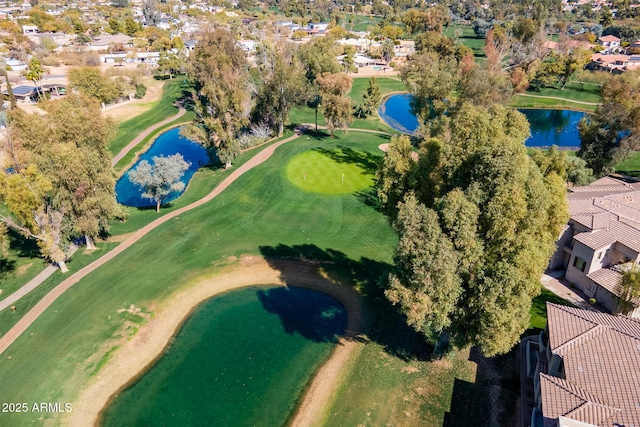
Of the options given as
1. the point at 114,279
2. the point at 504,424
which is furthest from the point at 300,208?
the point at 504,424

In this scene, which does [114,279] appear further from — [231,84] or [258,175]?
[231,84]

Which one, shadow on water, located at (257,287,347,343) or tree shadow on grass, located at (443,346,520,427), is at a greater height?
tree shadow on grass, located at (443,346,520,427)

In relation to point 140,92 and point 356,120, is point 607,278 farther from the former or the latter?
point 140,92

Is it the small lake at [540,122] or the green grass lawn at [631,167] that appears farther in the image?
the small lake at [540,122]

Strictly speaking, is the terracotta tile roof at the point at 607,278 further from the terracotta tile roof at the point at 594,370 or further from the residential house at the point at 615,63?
the residential house at the point at 615,63

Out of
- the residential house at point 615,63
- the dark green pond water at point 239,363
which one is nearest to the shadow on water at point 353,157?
the dark green pond water at point 239,363

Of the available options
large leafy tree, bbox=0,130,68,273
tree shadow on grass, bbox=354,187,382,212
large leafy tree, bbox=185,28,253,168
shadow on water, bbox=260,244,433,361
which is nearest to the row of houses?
shadow on water, bbox=260,244,433,361

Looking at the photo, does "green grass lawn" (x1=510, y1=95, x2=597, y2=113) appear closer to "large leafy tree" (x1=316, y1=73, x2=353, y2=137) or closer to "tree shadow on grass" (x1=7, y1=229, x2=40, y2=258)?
"large leafy tree" (x1=316, y1=73, x2=353, y2=137)
